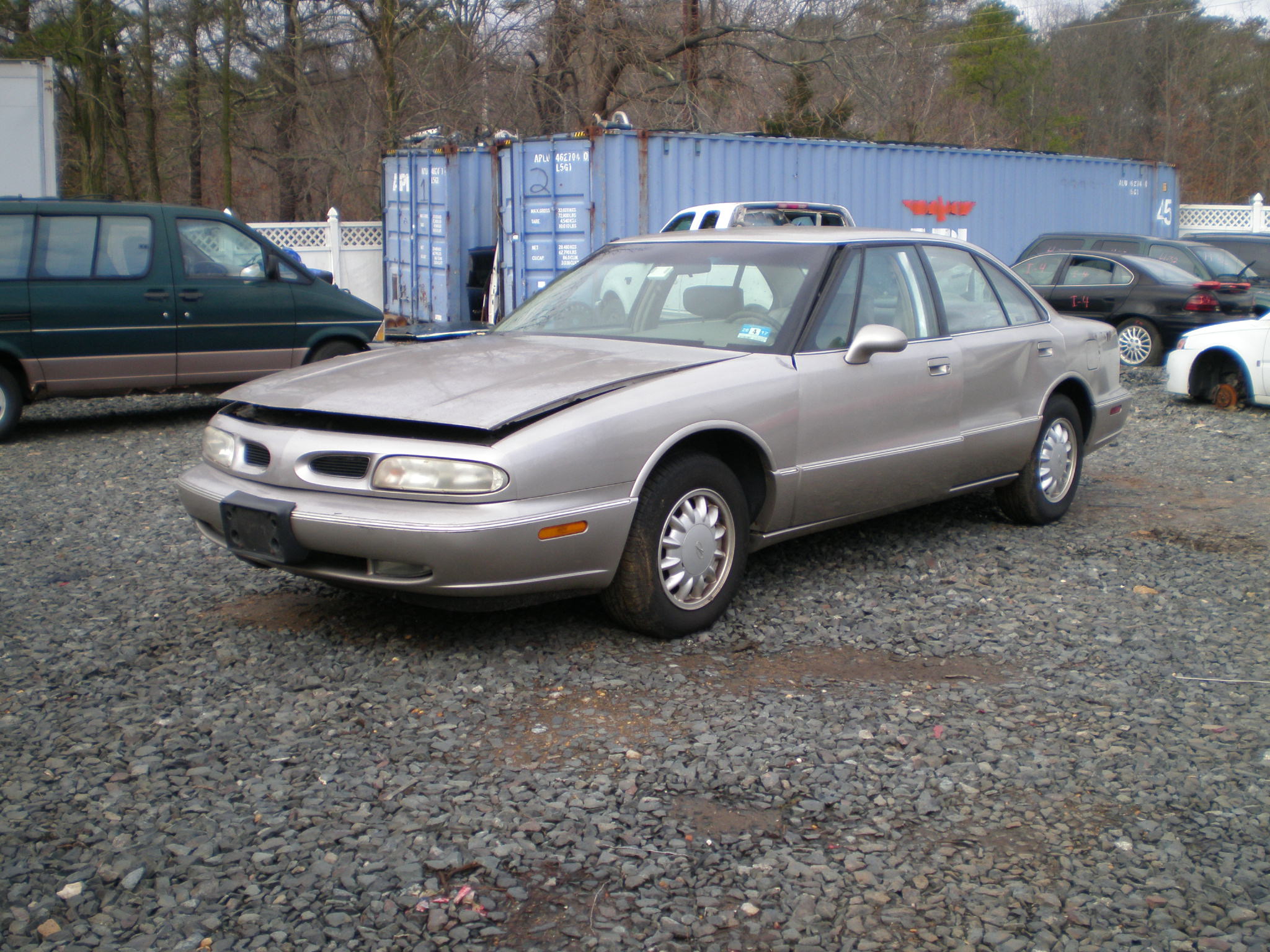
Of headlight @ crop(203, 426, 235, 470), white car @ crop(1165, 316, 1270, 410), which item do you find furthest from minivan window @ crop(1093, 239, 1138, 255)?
headlight @ crop(203, 426, 235, 470)

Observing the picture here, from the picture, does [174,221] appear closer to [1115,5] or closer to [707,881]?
[707,881]

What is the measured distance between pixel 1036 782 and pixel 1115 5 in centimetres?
4913

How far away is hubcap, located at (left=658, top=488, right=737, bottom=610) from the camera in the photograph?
4297mm

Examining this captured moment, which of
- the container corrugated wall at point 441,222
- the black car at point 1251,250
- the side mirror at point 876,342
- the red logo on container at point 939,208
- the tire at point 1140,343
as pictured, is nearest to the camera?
the side mirror at point 876,342

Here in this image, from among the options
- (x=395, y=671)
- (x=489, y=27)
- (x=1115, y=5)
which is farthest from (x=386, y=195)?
(x=1115, y=5)

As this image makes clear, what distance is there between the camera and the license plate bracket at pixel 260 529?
13.0ft

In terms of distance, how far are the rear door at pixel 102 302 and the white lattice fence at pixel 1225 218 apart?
21.5m

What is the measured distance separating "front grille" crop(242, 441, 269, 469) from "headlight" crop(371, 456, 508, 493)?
0.58m

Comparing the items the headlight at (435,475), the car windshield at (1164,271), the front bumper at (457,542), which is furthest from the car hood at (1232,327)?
the headlight at (435,475)

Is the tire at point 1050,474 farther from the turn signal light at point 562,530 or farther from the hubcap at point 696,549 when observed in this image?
the turn signal light at point 562,530

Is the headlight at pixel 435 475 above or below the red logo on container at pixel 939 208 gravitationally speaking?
below

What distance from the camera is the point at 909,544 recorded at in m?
5.86

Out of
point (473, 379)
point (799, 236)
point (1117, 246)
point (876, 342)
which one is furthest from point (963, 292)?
point (1117, 246)

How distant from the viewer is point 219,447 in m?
4.46
